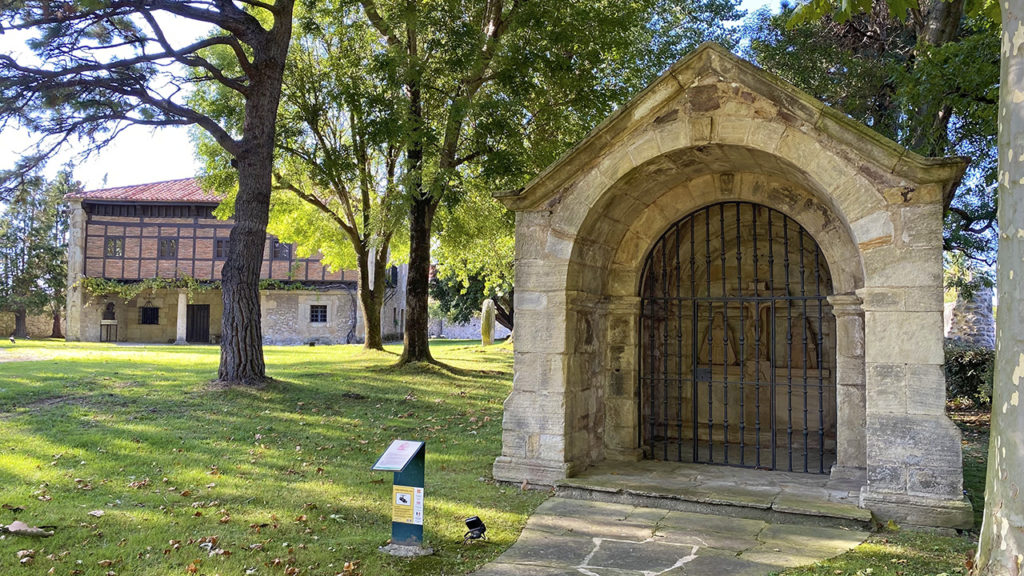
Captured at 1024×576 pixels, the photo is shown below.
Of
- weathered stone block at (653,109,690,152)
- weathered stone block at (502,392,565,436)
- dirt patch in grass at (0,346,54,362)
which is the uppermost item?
weathered stone block at (653,109,690,152)

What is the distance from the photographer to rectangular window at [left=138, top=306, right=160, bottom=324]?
108 feet

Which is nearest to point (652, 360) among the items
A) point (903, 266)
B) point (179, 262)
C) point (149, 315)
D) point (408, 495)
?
point (903, 266)

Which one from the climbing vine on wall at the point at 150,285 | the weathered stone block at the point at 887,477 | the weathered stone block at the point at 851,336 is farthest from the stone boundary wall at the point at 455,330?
the weathered stone block at the point at 887,477

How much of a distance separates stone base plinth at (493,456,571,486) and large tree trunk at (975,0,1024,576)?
335 centimetres

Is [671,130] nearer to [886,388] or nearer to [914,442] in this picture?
[886,388]

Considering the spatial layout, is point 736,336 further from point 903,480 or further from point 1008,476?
point 1008,476

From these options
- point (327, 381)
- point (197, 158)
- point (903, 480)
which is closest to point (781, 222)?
point (903, 480)

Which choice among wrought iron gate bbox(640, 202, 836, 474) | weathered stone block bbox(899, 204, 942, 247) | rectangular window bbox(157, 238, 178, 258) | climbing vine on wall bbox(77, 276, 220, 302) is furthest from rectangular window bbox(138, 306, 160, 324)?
weathered stone block bbox(899, 204, 942, 247)

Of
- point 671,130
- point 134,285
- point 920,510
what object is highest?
point 671,130

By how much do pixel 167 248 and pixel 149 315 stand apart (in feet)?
15.1

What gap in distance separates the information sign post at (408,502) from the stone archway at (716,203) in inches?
76.1

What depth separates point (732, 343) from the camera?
27.7ft

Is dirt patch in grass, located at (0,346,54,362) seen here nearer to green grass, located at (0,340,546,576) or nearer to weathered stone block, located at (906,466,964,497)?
green grass, located at (0,340,546,576)

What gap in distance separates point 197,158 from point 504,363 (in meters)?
9.71
